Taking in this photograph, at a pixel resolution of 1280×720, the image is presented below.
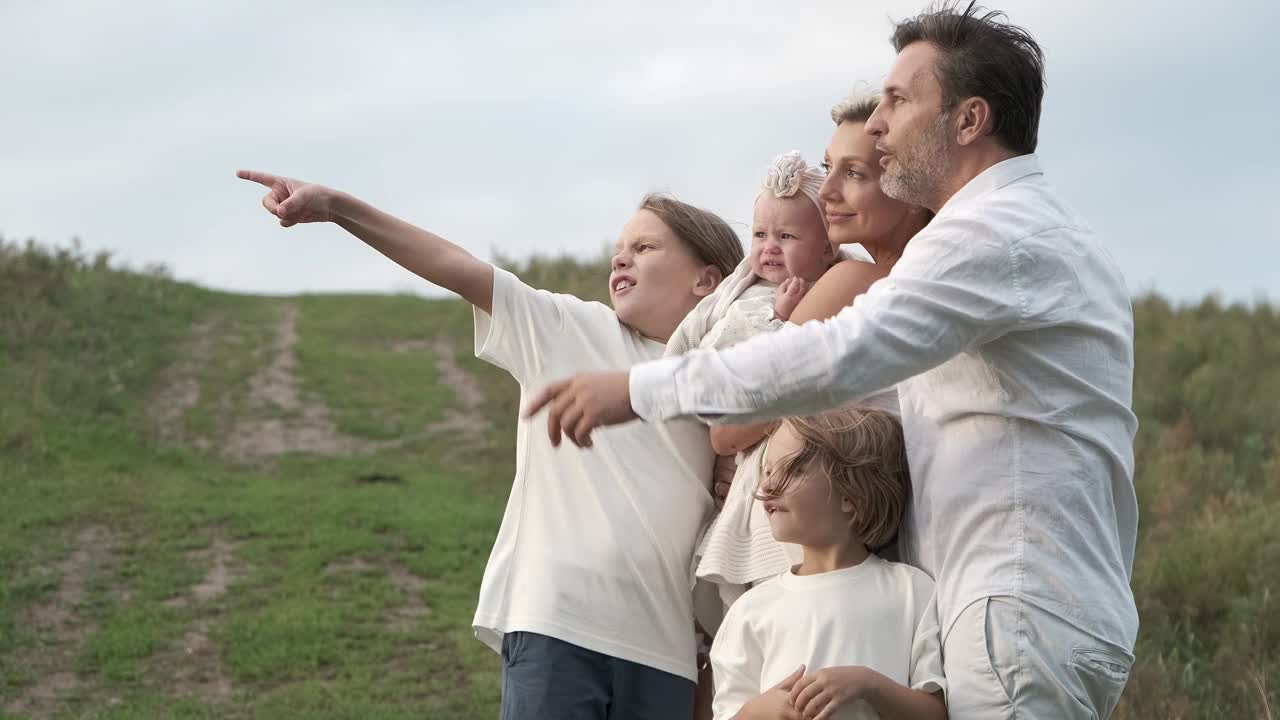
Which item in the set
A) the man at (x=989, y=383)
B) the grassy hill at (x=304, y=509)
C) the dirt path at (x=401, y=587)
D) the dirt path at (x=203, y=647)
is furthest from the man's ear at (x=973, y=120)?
the dirt path at (x=401, y=587)

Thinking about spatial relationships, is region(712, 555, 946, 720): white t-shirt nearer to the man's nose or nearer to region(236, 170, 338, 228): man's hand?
the man's nose

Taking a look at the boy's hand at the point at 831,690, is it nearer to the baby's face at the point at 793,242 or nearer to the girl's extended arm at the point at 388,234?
the baby's face at the point at 793,242

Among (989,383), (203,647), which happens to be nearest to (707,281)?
(989,383)

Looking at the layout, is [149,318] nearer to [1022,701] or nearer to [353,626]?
[353,626]

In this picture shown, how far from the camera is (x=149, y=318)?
→ 18.3m

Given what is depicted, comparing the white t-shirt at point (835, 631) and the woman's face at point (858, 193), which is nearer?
the white t-shirt at point (835, 631)

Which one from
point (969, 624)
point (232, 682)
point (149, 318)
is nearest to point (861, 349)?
point (969, 624)

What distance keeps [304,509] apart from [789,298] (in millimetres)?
8913

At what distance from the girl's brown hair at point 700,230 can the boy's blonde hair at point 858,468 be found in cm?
75

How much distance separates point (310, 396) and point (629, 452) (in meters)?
13.1

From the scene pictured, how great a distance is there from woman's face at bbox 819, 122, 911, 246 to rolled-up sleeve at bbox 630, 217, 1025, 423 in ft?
1.71

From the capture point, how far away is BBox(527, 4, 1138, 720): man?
2506 mm

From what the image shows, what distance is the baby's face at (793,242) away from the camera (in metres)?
3.35

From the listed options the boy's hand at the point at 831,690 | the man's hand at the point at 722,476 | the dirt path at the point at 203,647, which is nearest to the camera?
the boy's hand at the point at 831,690
